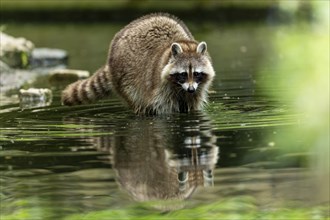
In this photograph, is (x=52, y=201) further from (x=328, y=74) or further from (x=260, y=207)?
(x=328, y=74)

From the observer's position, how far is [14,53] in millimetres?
13188

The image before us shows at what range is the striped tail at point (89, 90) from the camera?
28.4 ft

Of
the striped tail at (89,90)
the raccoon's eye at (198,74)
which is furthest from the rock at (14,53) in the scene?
the raccoon's eye at (198,74)

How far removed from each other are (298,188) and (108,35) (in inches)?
539

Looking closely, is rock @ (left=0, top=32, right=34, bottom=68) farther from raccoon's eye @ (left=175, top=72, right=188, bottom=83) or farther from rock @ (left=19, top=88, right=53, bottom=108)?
raccoon's eye @ (left=175, top=72, right=188, bottom=83)

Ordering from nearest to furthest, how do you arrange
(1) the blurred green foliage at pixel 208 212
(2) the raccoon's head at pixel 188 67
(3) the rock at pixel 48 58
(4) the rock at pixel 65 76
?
(1) the blurred green foliage at pixel 208 212, (2) the raccoon's head at pixel 188 67, (4) the rock at pixel 65 76, (3) the rock at pixel 48 58

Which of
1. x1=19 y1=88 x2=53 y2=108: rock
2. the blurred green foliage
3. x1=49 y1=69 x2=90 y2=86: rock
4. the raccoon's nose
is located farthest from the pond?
x1=49 y1=69 x2=90 y2=86: rock

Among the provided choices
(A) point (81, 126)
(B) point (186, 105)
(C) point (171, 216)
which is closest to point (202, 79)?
(B) point (186, 105)

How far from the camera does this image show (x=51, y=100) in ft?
30.5

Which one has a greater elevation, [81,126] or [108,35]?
[108,35]

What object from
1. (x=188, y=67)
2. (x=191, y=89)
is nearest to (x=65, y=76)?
(x=188, y=67)

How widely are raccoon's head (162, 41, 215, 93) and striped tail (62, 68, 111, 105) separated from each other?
Answer: 1005 millimetres

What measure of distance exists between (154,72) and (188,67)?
0.46 meters

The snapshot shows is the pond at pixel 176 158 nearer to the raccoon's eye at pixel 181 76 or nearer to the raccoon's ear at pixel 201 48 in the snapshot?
the raccoon's eye at pixel 181 76
